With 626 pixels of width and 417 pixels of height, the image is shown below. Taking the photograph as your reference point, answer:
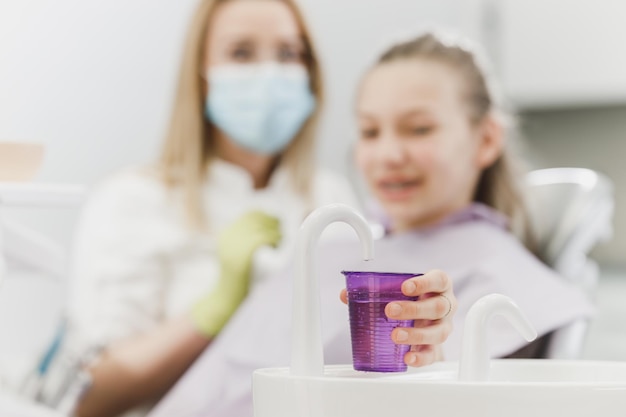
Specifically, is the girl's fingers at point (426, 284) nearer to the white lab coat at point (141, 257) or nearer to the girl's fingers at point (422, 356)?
the girl's fingers at point (422, 356)

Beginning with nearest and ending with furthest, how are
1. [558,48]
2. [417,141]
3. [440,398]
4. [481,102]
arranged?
[440,398] < [417,141] < [481,102] < [558,48]

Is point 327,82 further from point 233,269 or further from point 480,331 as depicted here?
point 480,331

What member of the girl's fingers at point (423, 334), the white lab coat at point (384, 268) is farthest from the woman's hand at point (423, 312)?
the white lab coat at point (384, 268)

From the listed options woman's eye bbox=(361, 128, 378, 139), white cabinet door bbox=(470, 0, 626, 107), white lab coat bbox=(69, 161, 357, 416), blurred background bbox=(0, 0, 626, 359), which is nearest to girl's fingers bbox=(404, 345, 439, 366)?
blurred background bbox=(0, 0, 626, 359)

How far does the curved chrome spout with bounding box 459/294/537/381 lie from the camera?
60cm

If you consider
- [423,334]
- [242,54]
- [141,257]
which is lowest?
[141,257]

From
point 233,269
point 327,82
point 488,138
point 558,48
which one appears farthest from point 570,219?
point 558,48

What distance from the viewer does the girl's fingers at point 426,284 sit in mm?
604

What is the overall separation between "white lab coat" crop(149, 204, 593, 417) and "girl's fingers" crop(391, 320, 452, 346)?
0.98ft

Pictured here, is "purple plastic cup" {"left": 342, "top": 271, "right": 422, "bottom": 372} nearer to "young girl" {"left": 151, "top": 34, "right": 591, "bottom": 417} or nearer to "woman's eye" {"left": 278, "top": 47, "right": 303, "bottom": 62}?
"young girl" {"left": 151, "top": 34, "right": 591, "bottom": 417}

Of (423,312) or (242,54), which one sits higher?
(242,54)

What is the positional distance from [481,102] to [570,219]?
0.23 metres

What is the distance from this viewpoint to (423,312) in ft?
2.03

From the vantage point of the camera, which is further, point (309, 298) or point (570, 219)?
point (570, 219)
